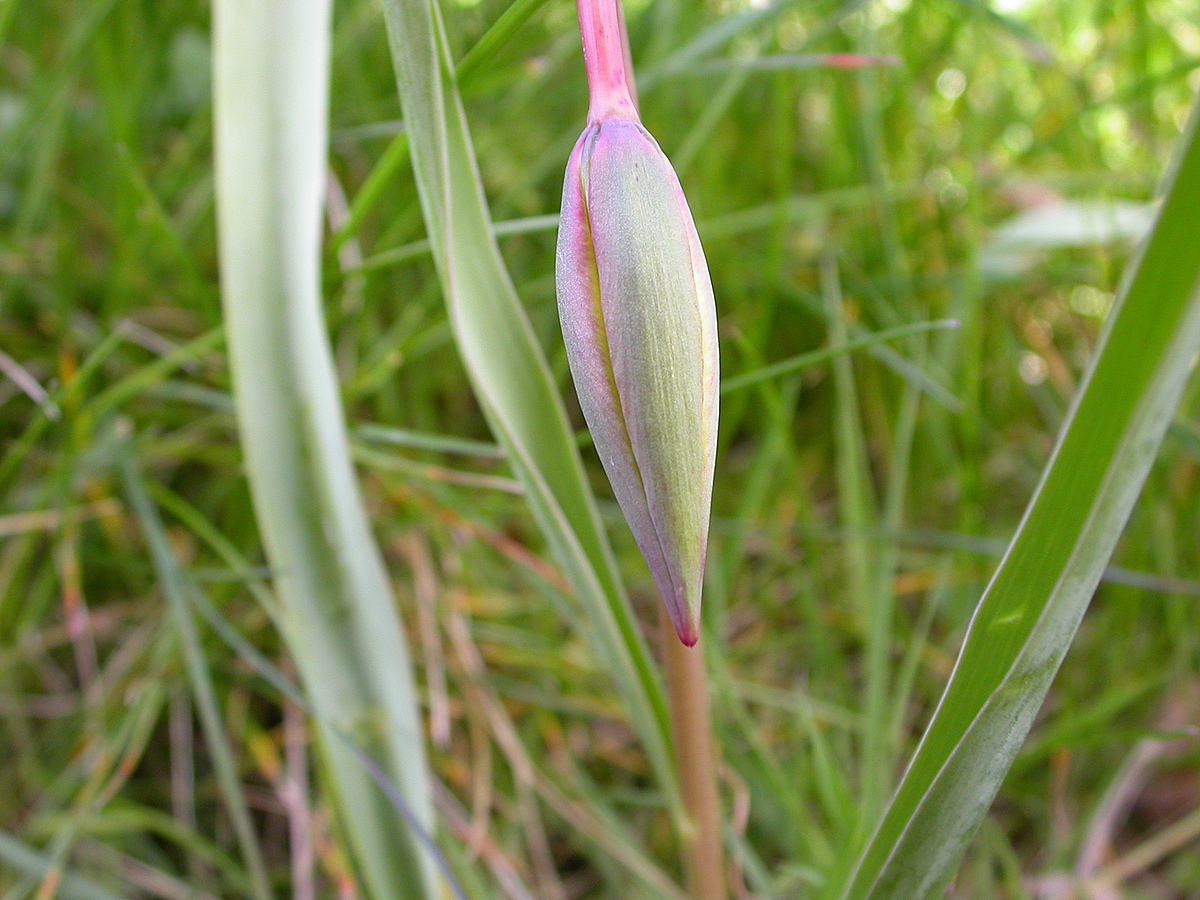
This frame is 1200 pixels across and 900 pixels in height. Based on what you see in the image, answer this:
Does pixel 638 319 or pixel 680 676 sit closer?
pixel 638 319

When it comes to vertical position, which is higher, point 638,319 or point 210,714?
point 638,319

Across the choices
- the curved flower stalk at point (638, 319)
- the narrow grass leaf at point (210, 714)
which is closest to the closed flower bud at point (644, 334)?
the curved flower stalk at point (638, 319)

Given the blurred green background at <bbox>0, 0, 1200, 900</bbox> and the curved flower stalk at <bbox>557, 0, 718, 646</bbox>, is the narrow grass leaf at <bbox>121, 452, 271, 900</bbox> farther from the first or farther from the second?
the curved flower stalk at <bbox>557, 0, 718, 646</bbox>

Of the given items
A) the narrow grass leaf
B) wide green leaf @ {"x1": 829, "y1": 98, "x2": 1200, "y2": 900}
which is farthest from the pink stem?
the narrow grass leaf

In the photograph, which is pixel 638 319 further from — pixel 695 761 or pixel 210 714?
pixel 210 714

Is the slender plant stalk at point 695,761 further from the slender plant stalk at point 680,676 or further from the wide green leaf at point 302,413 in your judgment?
the wide green leaf at point 302,413

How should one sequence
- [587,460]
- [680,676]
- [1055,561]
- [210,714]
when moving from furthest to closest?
[587,460], [210,714], [680,676], [1055,561]

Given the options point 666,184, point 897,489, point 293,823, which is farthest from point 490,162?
point 666,184

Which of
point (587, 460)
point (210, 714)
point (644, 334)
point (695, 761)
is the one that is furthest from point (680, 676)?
point (587, 460)
